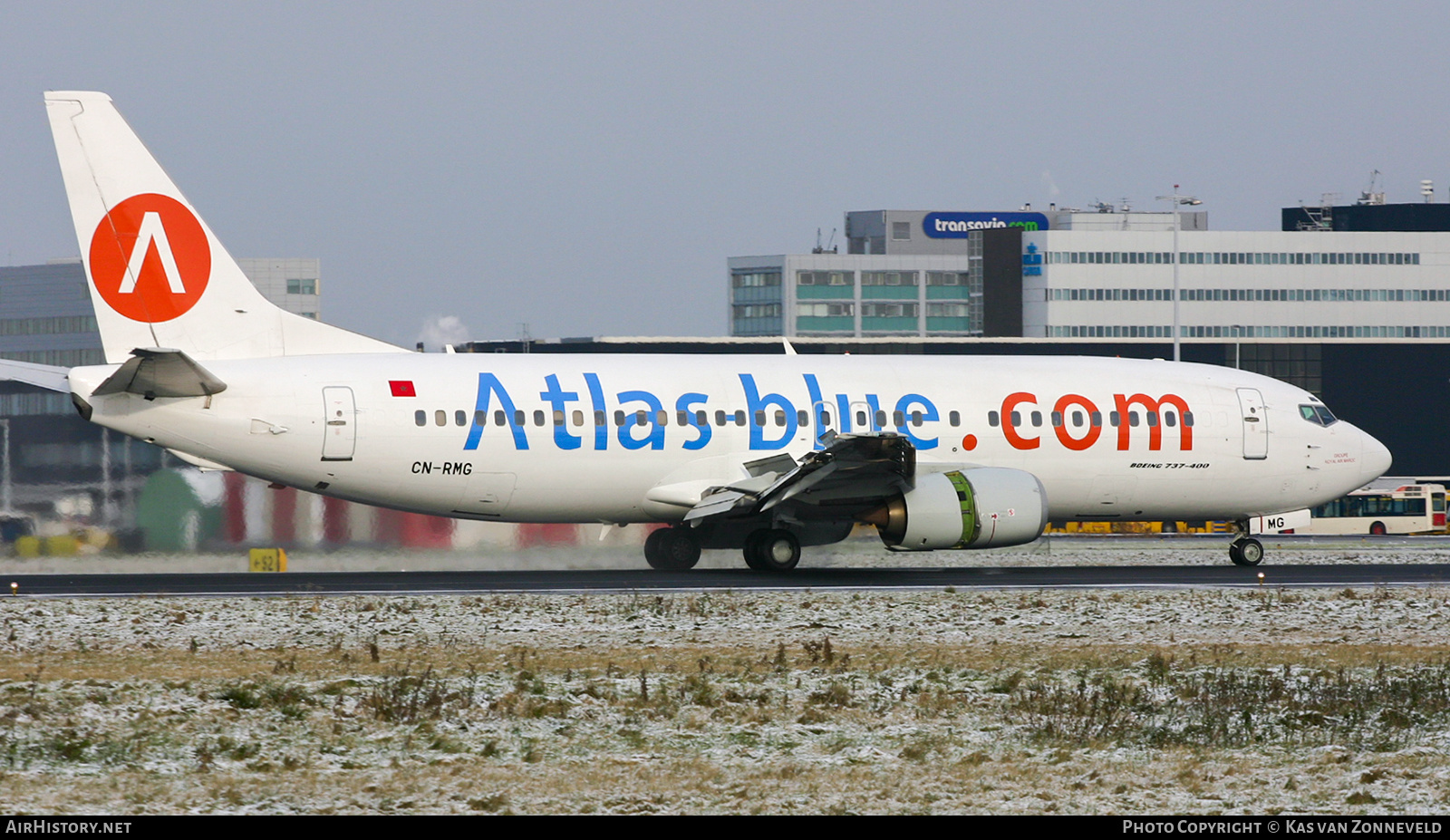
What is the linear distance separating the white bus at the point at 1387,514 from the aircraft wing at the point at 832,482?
50.1 meters

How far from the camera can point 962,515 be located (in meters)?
28.4

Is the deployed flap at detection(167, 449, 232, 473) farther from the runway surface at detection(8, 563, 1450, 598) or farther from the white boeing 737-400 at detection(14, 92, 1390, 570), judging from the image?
the runway surface at detection(8, 563, 1450, 598)

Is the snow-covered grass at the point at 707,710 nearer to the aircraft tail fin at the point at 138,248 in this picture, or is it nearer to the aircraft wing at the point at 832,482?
the aircraft wing at the point at 832,482

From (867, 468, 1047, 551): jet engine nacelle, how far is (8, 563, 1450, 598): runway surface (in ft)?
2.24

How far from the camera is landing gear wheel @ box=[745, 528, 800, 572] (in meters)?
29.7

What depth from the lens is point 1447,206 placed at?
134 metres

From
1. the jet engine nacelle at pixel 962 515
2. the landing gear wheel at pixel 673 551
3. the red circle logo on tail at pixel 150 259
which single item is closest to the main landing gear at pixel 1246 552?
the jet engine nacelle at pixel 962 515

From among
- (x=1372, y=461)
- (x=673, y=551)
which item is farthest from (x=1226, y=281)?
(x=673, y=551)

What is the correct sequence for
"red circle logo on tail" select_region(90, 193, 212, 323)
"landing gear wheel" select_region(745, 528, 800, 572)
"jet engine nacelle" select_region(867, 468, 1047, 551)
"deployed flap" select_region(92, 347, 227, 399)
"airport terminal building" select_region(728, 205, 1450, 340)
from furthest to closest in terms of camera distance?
"airport terminal building" select_region(728, 205, 1450, 340), "landing gear wheel" select_region(745, 528, 800, 572), "jet engine nacelle" select_region(867, 468, 1047, 551), "red circle logo on tail" select_region(90, 193, 212, 323), "deployed flap" select_region(92, 347, 227, 399)

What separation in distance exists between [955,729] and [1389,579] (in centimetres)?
1789

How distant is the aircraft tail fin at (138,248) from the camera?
26688 millimetres

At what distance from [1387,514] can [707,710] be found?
67442 millimetres

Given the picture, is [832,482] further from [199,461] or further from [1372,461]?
[1372,461]

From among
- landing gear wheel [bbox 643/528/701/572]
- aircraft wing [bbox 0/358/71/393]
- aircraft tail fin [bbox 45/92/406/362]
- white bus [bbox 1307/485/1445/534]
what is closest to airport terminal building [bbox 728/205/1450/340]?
white bus [bbox 1307/485/1445/534]
